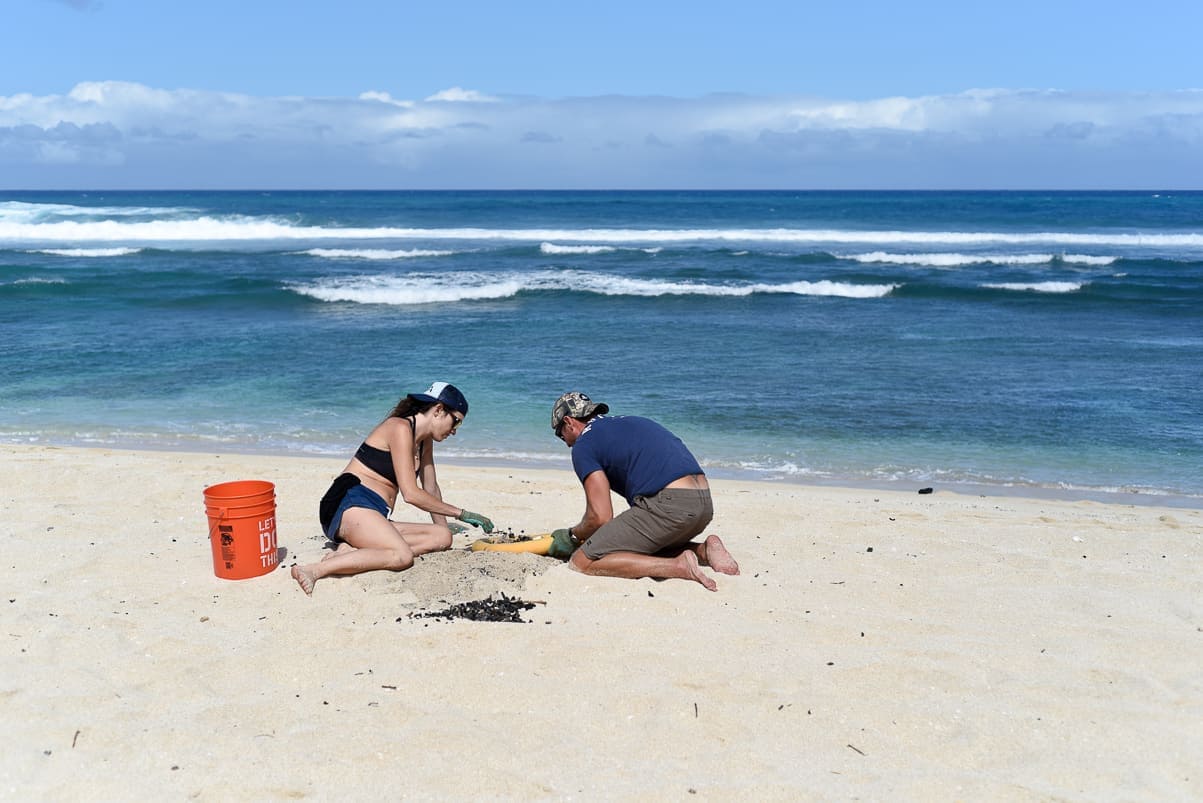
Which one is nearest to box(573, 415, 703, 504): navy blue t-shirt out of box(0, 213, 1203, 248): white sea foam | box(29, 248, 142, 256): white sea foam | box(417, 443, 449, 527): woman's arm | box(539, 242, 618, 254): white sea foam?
box(417, 443, 449, 527): woman's arm

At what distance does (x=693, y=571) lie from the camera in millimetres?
5352

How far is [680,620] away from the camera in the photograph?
486 centimetres

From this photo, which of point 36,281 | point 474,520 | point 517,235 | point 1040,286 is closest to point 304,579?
point 474,520

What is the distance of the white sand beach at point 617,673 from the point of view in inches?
137

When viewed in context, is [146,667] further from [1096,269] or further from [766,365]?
[1096,269]

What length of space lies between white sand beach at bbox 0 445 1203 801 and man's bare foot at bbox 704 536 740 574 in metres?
0.09

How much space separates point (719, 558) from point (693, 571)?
1.01 feet

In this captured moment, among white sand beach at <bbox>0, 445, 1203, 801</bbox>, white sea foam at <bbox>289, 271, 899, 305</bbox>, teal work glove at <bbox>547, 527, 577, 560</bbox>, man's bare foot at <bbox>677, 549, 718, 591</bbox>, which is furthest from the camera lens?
white sea foam at <bbox>289, 271, 899, 305</bbox>

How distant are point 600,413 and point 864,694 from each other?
83.3 inches

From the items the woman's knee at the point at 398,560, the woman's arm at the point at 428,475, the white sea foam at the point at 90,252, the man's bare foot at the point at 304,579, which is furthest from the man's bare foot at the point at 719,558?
the white sea foam at the point at 90,252

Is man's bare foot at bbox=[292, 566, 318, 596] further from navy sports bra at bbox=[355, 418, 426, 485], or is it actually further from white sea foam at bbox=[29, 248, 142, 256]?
white sea foam at bbox=[29, 248, 142, 256]

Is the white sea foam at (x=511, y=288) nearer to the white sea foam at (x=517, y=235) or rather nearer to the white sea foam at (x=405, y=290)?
the white sea foam at (x=405, y=290)

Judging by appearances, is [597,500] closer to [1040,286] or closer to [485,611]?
[485,611]

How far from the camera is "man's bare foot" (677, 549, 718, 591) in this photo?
5.28 meters
